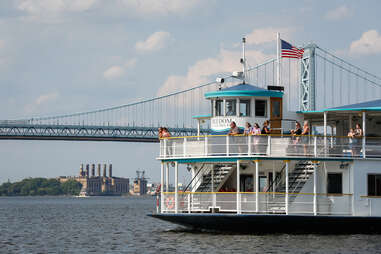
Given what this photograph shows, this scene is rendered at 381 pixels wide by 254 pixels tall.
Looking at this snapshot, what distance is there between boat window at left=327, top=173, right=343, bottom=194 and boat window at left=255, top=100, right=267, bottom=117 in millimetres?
3061

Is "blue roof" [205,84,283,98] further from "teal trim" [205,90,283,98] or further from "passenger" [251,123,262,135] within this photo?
"passenger" [251,123,262,135]

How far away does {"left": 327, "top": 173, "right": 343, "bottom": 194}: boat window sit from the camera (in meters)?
25.4

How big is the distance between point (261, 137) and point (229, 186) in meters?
2.67

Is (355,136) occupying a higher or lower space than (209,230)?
higher

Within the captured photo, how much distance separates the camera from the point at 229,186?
2638 cm

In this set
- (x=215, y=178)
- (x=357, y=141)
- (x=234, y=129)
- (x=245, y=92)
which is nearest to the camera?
(x=234, y=129)

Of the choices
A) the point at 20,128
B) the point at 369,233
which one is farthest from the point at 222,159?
the point at 20,128

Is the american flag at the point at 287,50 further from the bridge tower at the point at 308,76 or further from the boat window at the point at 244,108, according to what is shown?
the bridge tower at the point at 308,76

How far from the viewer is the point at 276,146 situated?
2450 cm

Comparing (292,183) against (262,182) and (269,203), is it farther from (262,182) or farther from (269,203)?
(269,203)

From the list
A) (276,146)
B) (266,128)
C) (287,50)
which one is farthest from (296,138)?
(287,50)

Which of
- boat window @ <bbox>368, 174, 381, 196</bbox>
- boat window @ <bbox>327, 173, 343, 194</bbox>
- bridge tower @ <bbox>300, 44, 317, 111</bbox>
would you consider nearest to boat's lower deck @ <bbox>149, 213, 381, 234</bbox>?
boat window @ <bbox>368, 174, 381, 196</bbox>

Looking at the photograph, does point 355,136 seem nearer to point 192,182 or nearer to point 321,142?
point 321,142

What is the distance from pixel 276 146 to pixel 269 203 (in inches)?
70.3
